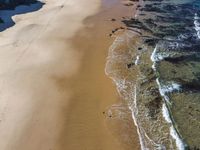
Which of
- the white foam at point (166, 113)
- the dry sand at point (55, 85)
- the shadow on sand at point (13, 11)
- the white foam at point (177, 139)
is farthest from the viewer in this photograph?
the shadow on sand at point (13, 11)

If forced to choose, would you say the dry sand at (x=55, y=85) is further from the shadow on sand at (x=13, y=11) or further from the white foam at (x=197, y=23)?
the white foam at (x=197, y=23)

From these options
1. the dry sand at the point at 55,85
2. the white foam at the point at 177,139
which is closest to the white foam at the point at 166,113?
the white foam at the point at 177,139

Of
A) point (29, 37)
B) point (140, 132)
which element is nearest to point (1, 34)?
point (29, 37)

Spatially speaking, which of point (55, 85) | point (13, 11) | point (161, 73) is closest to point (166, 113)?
point (161, 73)

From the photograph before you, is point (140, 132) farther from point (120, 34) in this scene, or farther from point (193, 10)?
point (193, 10)

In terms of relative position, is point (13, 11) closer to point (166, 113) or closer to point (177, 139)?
point (166, 113)
